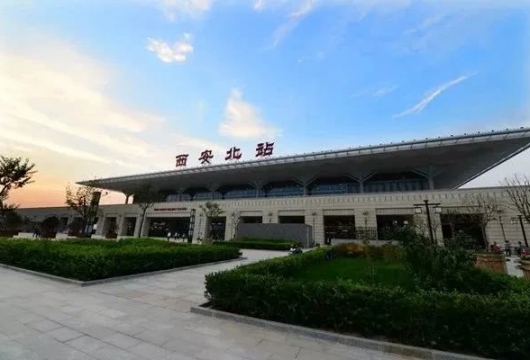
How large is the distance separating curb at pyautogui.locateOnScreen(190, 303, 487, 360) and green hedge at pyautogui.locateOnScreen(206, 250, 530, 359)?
0.21 meters

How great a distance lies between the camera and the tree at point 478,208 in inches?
1027

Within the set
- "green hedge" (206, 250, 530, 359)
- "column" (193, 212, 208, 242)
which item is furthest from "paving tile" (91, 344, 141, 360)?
"column" (193, 212, 208, 242)

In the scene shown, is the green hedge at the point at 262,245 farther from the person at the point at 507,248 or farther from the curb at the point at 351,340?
the curb at the point at 351,340

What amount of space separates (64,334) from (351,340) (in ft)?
16.2

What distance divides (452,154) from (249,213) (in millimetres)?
27814

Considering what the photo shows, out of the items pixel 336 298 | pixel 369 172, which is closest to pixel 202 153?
pixel 369 172

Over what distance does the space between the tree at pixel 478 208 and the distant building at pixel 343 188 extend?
0.55 meters

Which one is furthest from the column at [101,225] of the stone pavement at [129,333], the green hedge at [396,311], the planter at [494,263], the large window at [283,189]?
the planter at [494,263]

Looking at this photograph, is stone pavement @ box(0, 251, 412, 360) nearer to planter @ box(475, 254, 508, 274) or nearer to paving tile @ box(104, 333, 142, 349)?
paving tile @ box(104, 333, 142, 349)

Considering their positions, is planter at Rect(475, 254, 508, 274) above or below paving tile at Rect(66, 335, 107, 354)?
above

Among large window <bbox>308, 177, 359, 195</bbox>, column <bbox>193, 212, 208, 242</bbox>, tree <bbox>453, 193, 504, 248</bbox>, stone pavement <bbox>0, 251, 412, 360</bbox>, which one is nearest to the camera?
stone pavement <bbox>0, 251, 412, 360</bbox>

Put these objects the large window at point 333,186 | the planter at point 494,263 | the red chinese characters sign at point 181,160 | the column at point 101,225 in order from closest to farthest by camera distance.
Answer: the planter at point 494,263 → the large window at point 333,186 → the red chinese characters sign at point 181,160 → the column at point 101,225

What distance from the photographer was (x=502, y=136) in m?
26.6

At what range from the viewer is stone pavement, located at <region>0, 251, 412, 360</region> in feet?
13.1
